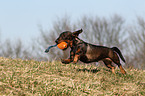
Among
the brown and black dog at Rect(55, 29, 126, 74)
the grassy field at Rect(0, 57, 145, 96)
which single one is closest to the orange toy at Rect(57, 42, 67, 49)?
the brown and black dog at Rect(55, 29, 126, 74)

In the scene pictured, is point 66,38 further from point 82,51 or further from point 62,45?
point 82,51

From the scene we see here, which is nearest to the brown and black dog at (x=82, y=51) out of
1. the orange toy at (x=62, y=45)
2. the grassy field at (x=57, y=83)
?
the orange toy at (x=62, y=45)

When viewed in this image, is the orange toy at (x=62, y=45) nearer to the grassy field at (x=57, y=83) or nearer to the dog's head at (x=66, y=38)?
the dog's head at (x=66, y=38)

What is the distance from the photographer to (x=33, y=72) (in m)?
8.53

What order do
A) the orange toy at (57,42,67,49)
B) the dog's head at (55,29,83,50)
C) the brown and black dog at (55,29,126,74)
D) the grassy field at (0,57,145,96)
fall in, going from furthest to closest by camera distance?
the brown and black dog at (55,29,126,74) → the dog's head at (55,29,83,50) → the orange toy at (57,42,67,49) → the grassy field at (0,57,145,96)

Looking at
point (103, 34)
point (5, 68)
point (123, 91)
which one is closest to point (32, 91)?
point (5, 68)

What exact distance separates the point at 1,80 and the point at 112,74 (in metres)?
4.93

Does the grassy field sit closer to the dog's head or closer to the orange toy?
the orange toy

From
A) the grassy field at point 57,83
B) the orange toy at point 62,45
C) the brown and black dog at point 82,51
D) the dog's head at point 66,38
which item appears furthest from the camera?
the brown and black dog at point 82,51

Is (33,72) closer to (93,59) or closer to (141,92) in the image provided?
(93,59)

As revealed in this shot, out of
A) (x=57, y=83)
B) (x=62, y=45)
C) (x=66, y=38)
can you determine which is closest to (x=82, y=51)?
(x=66, y=38)

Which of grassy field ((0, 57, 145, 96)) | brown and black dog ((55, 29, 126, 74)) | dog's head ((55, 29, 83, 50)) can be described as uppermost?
dog's head ((55, 29, 83, 50))

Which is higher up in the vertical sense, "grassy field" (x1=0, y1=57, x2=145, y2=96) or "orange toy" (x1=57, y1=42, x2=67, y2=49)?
"orange toy" (x1=57, y1=42, x2=67, y2=49)

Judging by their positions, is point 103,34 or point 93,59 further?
point 103,34
